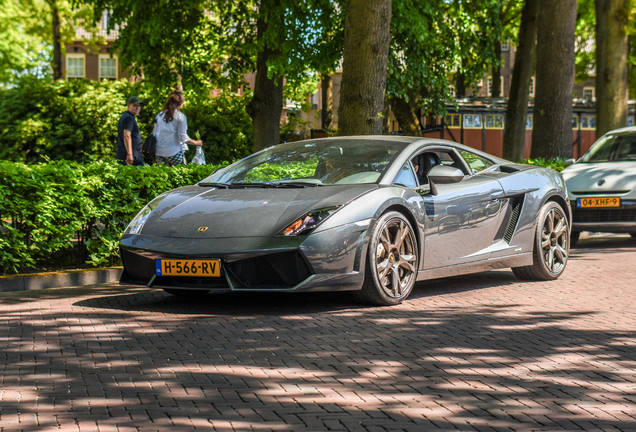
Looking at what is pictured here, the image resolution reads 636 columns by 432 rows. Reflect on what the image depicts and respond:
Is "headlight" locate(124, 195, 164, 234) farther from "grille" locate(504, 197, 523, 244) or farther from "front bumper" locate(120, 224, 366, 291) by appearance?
"grille" locate(504, 197, 523, 244)

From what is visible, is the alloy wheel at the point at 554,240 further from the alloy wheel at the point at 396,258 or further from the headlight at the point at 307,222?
the headlight at the point at 307,222

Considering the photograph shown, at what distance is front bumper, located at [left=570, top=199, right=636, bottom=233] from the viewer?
37.3 ft

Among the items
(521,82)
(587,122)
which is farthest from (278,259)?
(587,122)

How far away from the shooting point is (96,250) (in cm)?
869

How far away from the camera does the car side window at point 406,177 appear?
6.92 meters

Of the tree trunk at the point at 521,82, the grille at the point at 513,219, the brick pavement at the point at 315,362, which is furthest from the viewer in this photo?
the tree trunk at the point at 521,82

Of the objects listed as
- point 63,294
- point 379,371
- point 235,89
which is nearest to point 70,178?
point 63,294

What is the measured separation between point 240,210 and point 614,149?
8.26 metres

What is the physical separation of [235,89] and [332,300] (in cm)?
1639

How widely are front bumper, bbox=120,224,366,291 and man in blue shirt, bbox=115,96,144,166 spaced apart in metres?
6.13

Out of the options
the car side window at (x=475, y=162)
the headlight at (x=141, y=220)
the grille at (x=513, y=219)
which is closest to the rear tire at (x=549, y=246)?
the grille at (x=513, y=219)

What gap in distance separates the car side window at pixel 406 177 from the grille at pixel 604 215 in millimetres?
5264

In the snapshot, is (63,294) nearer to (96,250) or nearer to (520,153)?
(96,250)

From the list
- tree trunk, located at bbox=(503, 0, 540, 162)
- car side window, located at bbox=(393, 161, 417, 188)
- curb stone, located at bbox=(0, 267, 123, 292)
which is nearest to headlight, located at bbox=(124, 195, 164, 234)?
curb stone, located at bbox=(0, 267, 123, 292)
